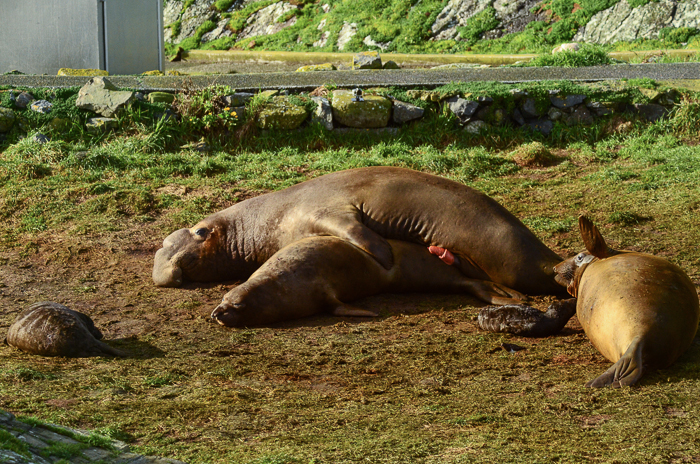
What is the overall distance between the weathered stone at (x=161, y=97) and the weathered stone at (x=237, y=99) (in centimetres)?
82

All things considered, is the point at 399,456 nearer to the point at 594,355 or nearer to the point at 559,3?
the point at 594,355

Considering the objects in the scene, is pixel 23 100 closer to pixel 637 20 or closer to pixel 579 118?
pixel 579 118

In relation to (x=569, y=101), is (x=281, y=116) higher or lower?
lower

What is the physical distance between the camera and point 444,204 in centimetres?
561

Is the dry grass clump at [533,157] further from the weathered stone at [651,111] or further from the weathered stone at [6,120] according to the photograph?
the weathered stone at [6,120]

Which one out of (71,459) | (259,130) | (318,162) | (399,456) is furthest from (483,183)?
(71,459)

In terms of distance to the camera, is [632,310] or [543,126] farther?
[543,126]

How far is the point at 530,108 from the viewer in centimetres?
968

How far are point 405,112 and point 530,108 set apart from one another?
1770 mm

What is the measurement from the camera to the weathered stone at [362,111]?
31.7ft

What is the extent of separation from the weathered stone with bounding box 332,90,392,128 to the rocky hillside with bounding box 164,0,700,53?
45.0 feet

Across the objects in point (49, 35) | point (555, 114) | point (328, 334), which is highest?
point (49, 35)

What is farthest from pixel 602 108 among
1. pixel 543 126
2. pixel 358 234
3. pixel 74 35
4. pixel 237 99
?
pixel 74 35

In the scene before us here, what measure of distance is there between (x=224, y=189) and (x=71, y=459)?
6.36m
